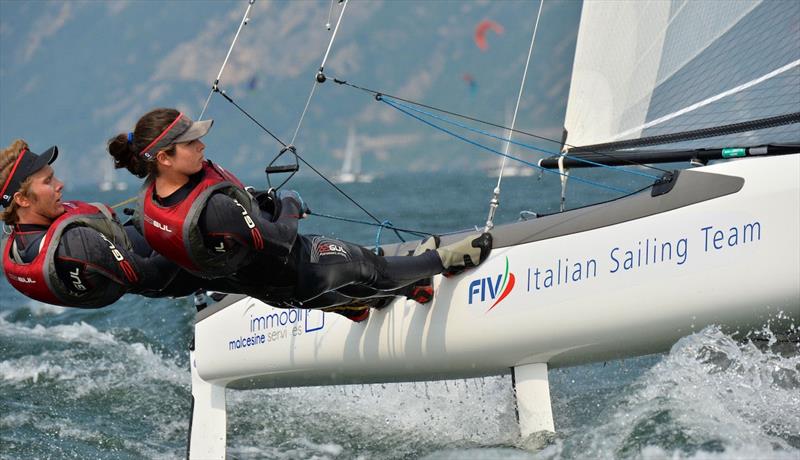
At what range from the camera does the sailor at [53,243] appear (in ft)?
10.3

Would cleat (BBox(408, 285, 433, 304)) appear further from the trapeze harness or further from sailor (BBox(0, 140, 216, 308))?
sailor (BBox(0, 140, 216, 308))

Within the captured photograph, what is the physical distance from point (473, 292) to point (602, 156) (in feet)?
2.24

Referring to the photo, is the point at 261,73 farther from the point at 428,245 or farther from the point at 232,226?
the point at 232,226

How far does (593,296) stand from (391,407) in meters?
1.36

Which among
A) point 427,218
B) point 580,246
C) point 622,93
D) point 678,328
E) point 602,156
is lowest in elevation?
point 678,328

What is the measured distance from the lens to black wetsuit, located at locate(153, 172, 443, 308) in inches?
121

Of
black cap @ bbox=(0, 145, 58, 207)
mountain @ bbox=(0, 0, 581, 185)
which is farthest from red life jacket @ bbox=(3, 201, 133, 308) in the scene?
mountain @ bbox=(0, 0, 581, 185)

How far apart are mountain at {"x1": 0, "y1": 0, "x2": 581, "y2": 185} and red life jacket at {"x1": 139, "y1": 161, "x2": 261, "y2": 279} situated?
82.2 m

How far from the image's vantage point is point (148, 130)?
9.95 feet

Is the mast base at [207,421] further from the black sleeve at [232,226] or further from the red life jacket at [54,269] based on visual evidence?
the black sleeve at [232,226]

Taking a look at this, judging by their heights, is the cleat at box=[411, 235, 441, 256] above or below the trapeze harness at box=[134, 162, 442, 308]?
above

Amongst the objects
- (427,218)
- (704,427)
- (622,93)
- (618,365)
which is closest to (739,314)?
(704,427)

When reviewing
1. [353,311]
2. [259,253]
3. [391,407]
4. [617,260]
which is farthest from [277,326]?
[617,260]

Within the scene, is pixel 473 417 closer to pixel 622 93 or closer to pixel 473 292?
pixel 473 292
